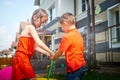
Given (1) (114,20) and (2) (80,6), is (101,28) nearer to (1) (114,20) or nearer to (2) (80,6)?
(1) (114,20)

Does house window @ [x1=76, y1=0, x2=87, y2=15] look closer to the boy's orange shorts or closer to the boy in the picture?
the boy

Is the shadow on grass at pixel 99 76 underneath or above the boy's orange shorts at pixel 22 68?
underneath

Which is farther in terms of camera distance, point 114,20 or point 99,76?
point 114,20

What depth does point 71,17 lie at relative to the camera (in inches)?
132

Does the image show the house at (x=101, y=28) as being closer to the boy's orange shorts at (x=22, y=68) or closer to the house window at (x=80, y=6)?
the house window at (x=80, y=6)

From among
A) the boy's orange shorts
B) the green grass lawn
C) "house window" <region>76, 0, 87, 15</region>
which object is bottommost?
the green grass lawn

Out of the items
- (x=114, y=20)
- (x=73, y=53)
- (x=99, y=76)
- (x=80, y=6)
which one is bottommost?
(x=99, y=76)

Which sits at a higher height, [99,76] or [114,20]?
[114,20]

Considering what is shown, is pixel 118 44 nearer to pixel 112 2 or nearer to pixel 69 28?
pixel 112 2

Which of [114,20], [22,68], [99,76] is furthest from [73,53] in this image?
[114,20]

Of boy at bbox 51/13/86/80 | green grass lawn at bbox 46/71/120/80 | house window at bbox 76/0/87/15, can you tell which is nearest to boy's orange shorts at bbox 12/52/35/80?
boy at bbox 51/13/86/80

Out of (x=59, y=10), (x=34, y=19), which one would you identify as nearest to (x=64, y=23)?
(x=34, y=19)

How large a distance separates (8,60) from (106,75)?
503 cm

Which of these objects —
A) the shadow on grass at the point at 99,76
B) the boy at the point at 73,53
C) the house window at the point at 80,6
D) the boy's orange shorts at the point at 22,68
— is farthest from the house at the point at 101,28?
the boy's orange shorts at the point at 22,68
